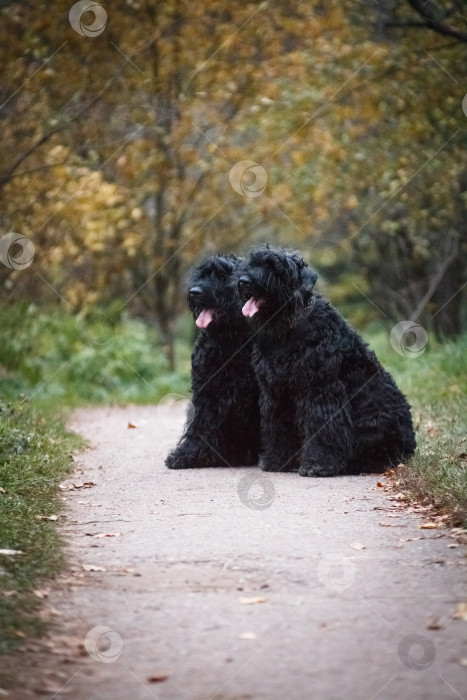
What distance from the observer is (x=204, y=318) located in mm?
6738

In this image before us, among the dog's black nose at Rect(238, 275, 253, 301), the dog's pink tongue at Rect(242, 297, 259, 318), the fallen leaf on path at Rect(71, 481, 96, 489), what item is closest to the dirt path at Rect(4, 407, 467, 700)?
the fallen leaf on path at Rect(71, 481, 96, 489)

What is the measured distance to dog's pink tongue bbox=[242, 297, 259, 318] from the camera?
6.33m

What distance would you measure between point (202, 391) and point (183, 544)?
7.46 ft

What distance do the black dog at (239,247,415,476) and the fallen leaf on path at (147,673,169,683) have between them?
3.36 meters

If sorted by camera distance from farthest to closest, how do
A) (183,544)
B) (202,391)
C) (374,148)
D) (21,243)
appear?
(374,148) → (21,243) → (202,391) → (183,544)

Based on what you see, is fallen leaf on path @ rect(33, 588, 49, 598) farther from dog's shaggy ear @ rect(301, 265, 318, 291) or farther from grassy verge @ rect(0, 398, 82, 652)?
dog's shaggy ear @ rect(301, 265, 318, 291)

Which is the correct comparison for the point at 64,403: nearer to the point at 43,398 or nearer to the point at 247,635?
the point at 43,398

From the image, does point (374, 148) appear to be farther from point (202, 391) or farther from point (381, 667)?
point (381, 667)

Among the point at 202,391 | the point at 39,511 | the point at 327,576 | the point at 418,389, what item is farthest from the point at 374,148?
the point at 327,576

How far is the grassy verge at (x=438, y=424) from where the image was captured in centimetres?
553

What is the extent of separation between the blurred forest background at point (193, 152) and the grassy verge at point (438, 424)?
1.85m

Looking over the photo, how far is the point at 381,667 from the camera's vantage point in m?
3.16

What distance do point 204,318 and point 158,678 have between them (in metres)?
3.84

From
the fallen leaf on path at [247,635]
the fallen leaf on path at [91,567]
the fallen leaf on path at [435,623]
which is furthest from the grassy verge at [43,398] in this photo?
the fallen leaf on path at [435,623]
